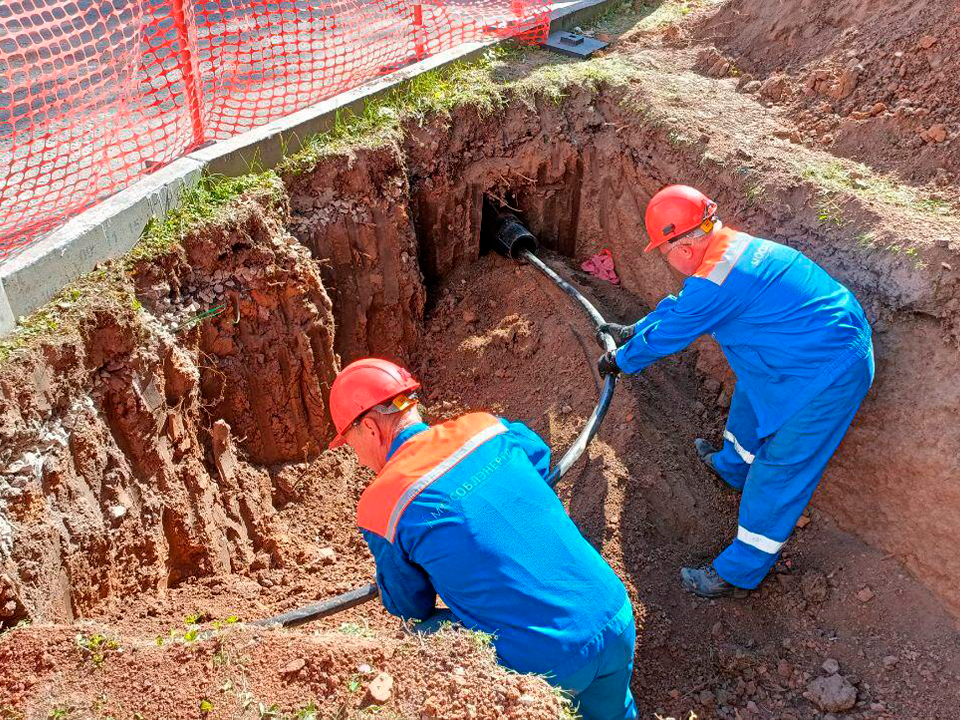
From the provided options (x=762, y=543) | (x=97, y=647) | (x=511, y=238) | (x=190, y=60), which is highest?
(x=190, y=60)

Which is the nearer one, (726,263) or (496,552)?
(496,552)

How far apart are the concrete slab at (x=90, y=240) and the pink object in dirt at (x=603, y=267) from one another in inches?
113

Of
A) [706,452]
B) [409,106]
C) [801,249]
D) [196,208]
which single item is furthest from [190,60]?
[706,452]

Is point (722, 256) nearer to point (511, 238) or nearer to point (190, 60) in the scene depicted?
point (511, 238)

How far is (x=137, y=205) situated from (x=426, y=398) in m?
2.30

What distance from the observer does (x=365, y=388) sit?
2.74m

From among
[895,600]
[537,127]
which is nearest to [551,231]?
[537,127]

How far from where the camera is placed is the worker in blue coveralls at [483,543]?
249 cm

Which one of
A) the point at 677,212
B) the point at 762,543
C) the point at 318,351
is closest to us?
the point at 677,212

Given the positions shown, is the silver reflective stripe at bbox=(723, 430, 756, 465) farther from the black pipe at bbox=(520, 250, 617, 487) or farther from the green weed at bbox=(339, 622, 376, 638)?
the green weed at bbox=(339, 622, 376, 638)

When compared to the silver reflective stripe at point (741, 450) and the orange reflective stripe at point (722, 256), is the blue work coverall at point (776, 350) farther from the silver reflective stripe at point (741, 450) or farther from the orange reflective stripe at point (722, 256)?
the silver reflective stripe at point (741, 450)

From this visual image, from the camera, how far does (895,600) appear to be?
12.7ft

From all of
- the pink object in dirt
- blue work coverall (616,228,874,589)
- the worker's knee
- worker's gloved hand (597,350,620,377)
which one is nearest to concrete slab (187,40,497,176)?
the pink object in dirt

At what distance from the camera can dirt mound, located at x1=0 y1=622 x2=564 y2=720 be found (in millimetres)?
2406
